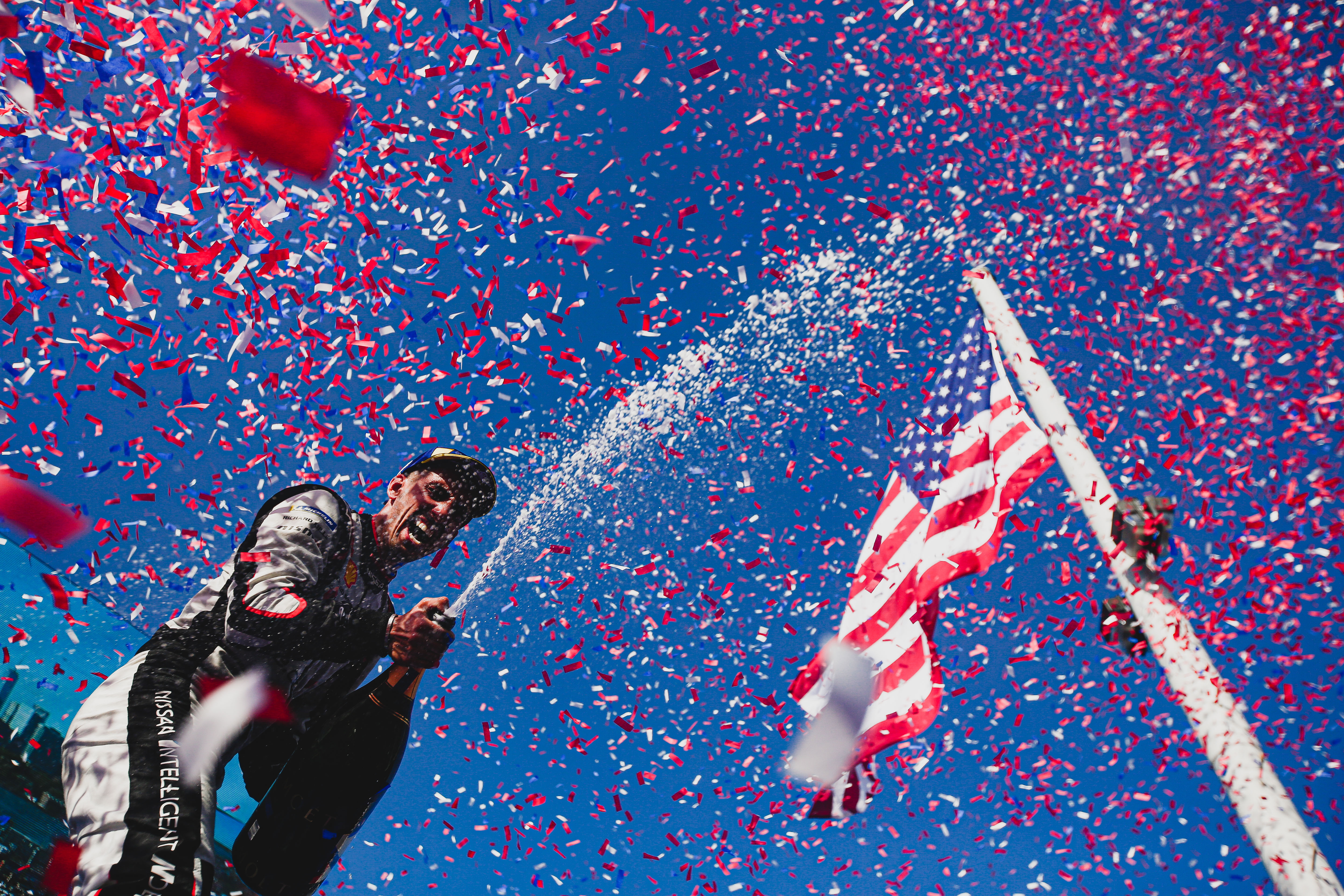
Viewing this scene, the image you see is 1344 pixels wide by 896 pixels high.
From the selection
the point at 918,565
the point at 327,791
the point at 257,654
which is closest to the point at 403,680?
the point at 327,791

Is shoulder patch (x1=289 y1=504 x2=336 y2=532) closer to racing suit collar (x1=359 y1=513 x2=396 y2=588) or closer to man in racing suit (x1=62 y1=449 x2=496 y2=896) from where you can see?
man in racing suit (x1=62 y1=449 x2=496 y2=896)

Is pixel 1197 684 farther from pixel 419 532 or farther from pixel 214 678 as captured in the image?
pixel 214 678

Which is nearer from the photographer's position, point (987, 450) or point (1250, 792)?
point (1250, 792)

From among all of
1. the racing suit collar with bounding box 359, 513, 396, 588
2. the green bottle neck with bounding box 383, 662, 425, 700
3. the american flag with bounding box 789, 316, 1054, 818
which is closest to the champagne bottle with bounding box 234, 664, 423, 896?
the green bottle neck with bounding box 383, 662, 425, 700

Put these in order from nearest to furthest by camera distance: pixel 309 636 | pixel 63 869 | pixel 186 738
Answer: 1. pixel 63 869
2. pixel 186 738
3. pixel 309 636

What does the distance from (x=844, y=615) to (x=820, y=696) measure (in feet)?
3.30

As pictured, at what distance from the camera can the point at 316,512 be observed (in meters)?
3.19

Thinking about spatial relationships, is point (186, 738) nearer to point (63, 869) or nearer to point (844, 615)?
point (63, 869)

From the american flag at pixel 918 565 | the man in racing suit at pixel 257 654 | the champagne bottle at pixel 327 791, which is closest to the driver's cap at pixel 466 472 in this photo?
the man in racing suit at pixel 257 654

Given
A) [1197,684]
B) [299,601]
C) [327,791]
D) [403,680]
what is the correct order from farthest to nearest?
[1197,684]
[403,680]
[327,791]
[299,601]

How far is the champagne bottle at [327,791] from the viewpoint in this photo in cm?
304

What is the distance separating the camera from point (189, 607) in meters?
2.96

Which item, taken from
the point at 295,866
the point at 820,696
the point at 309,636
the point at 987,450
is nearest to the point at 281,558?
the point at 309,636

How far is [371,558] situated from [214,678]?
1005 millimetres
